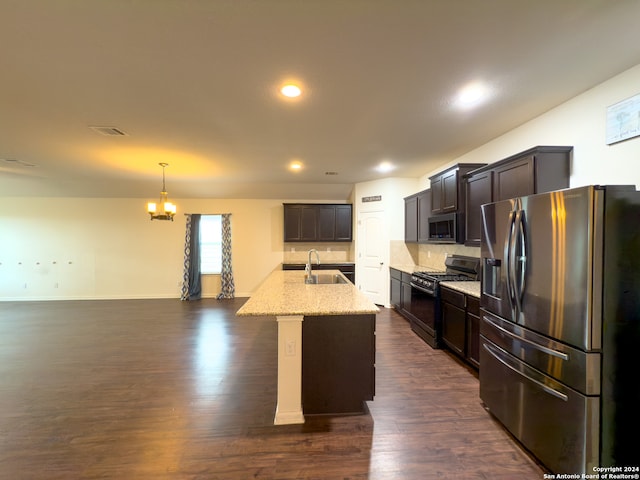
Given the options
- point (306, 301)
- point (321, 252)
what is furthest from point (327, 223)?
point (306, 301)

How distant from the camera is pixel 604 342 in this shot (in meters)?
1.42

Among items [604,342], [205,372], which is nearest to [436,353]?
[604,342]

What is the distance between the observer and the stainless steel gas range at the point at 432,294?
11.5 ft

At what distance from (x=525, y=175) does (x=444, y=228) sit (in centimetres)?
152

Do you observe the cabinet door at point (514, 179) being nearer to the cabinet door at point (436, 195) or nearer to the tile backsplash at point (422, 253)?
the cabinet door at point (436, 195)

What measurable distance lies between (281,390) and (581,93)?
11.6 feet

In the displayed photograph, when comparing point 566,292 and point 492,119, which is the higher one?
point 492,119

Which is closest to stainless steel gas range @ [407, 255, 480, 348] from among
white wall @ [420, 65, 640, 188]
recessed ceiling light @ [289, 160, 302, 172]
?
white wall @ [420, 65, 640, 188]

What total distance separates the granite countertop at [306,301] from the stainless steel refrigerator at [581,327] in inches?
41.0

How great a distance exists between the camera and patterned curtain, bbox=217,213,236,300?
6.72 meters

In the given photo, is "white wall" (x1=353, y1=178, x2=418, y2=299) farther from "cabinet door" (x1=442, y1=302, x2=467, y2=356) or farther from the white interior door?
"cabinet door" (x1=442, y1=302, x2=467, y2=356)

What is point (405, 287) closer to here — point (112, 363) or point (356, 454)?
point (356, 454)

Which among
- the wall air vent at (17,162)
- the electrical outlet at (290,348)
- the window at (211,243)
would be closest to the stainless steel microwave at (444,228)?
the electrical outlet at (290,348)

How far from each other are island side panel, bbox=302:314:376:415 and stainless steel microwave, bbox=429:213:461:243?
2153 mm
